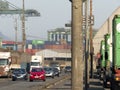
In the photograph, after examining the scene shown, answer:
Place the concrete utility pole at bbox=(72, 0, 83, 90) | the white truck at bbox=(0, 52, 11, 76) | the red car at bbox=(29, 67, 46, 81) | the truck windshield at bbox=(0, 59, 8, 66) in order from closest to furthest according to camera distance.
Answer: the concrete utility pole at bbox=(72, 0, 83, 90)
the red car at bbox=(29, 67, 46, 81)
the white truck at bbox=(0, 52, 11, 76)
the truck windshield at bbox=(0, 59, 8, 66)

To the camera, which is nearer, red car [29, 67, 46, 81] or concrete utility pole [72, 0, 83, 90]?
concrete utility pole [72, 0, 83, 90]

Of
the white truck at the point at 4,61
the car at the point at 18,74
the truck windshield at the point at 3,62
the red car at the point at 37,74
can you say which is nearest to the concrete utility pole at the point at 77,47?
the red car at the point at 37,74

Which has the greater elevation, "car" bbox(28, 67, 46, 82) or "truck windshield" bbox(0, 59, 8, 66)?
"truck windshield" bbox(0, 59, 8, 66)

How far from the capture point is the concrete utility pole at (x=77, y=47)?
10.8 meters

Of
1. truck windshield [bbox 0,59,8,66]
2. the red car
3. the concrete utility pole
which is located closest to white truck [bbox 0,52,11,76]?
truck windshield [bbox 0,59,8,66]

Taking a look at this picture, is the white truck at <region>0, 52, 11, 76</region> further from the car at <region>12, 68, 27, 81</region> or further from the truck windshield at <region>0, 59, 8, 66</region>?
the car at <region>12, 68, 27, 81</region>

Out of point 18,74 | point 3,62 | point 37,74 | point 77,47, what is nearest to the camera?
point 77,47

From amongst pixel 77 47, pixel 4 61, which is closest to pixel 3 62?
pixel 4 61

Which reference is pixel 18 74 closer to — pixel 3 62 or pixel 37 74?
pixel 3 62

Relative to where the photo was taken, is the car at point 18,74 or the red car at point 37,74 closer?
the red car at point 37,74

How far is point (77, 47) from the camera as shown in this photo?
10945 millimetres

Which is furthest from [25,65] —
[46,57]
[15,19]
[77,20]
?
[46,57]

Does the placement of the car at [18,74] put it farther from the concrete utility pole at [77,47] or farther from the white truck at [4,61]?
the concrete utility pole at [77,47]

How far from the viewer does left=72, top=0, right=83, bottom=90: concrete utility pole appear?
35.4 feet
